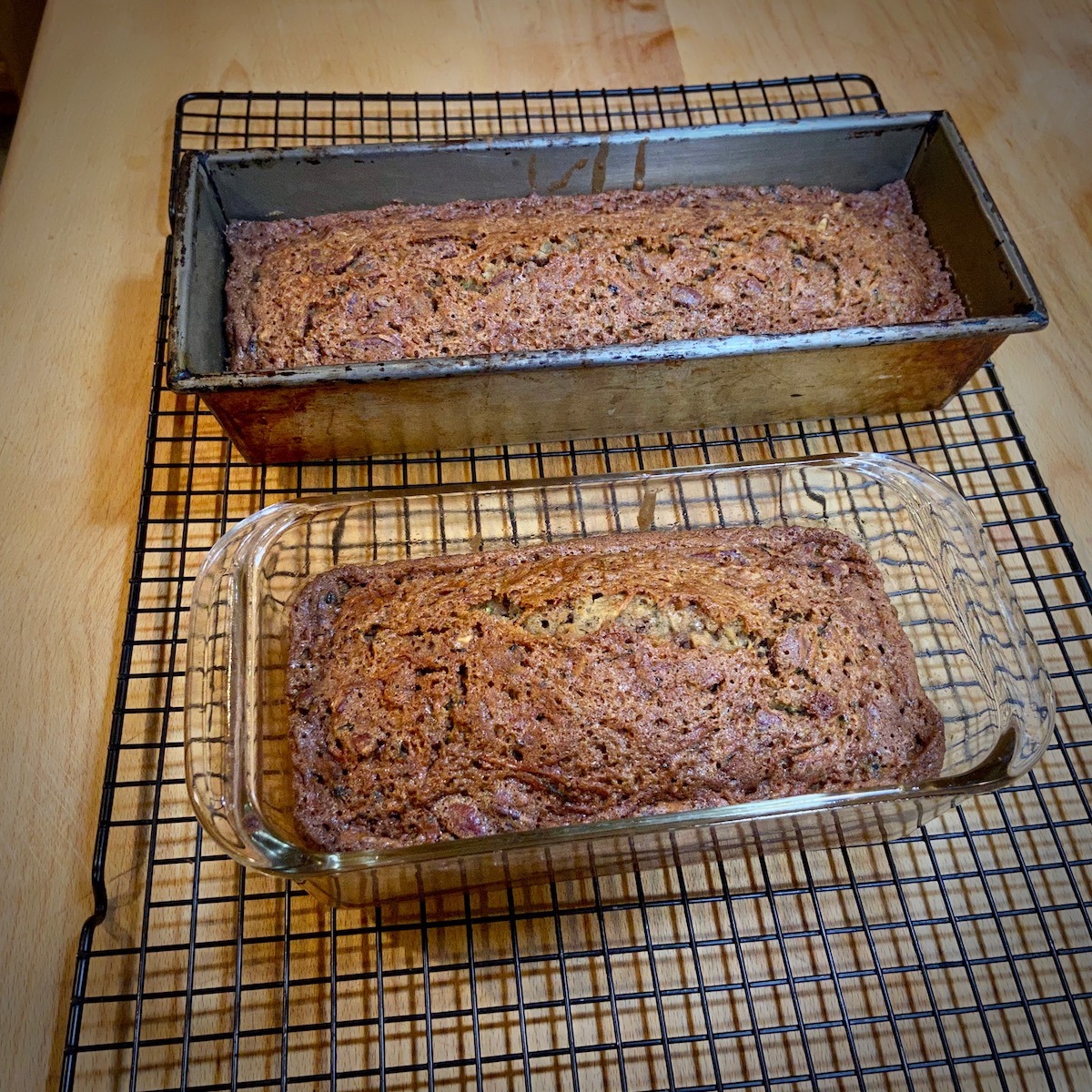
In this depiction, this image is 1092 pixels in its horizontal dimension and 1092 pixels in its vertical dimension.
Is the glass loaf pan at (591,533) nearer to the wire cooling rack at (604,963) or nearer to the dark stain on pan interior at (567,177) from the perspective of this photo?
the wire cooling rack at (604,963)

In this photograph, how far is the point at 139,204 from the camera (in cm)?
185

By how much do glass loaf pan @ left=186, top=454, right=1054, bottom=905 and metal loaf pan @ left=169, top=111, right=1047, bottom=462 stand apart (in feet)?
0.62

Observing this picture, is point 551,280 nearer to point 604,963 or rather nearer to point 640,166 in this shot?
point 640,166

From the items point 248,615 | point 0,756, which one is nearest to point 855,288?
point 248,615

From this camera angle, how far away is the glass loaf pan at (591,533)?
104cm

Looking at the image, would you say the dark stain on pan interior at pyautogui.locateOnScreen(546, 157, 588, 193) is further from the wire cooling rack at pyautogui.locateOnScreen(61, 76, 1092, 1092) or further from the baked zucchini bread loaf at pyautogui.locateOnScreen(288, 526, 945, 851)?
the wire cooling rack at pyautogui.locateOnScreen(61, 76, 1092, 1092)

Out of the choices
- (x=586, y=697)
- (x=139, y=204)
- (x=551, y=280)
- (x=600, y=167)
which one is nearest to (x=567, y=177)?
(x=600, y=167)

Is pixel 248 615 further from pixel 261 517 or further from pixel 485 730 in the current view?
pixel 485 730

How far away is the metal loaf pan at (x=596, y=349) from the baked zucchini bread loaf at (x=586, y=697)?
1.01ft

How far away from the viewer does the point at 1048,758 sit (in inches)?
53.2

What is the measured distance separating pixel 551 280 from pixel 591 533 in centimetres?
48

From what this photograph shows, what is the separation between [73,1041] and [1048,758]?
53.1 inches

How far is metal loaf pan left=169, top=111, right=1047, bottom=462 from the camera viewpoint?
136 centimetres

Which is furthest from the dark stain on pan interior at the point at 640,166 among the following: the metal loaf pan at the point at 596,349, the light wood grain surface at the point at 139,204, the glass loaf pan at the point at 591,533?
the glass loaf pan at the point at 591,533
